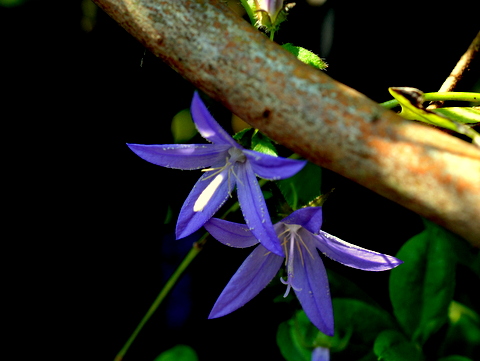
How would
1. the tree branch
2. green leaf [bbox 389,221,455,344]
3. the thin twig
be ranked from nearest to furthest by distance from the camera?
the tree branch → the thin twig → green leaf [bbox 389,221,455,344]

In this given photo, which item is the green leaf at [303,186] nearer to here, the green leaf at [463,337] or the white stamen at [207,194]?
the white stamen at [207,194]

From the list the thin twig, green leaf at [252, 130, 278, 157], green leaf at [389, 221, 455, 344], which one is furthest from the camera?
green leaf at [389, 221, 455, 344]

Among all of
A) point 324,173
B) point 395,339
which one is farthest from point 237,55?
point 395,339

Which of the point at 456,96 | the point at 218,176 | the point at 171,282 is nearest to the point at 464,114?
the point at 456,96

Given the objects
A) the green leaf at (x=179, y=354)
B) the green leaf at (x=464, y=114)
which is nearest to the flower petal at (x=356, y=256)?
the green leaf at (x=464, y=114)

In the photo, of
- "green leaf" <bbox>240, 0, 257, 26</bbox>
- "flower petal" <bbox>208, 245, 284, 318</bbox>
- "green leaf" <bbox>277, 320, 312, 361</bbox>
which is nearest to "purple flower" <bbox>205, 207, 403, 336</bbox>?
"flower petal" <bbox>208, 245, 284, 318</bbox>

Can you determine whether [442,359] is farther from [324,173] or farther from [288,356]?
[324,173]

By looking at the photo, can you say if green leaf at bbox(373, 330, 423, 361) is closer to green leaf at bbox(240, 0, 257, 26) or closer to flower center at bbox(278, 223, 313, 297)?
flower center at bbox(278, 223, 313, 297)
